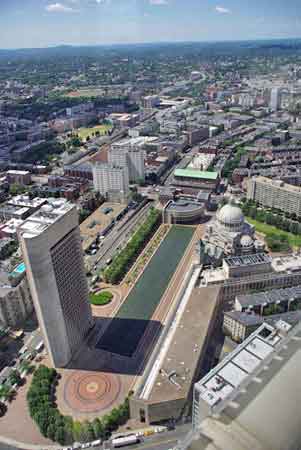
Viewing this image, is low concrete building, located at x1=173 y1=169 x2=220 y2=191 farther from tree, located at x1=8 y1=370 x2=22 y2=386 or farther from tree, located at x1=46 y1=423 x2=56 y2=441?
tree, located at x1=46 y1=423 x2=56 y2=441

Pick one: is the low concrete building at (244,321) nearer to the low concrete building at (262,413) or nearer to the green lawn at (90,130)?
the low concrete building at (262,413)

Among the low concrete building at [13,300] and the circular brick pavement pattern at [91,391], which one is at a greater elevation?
the low concrete building at [13,300]

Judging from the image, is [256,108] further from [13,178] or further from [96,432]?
[96,432]

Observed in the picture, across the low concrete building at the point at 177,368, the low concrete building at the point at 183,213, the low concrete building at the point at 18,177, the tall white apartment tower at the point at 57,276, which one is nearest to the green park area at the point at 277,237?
the low concrete building at the point at 183,213

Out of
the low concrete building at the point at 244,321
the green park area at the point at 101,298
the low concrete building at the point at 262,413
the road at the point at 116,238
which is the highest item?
the low concrete building at the point at 262,413

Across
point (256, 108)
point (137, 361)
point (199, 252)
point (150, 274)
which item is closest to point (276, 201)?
point (199, 252)

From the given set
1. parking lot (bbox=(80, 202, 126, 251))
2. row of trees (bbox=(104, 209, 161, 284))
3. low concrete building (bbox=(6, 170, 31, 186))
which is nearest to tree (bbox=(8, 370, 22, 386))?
row of trees (bbox=(104, 209, 161, 284))

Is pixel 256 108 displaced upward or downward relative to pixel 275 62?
downward
